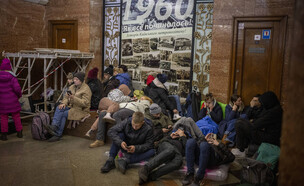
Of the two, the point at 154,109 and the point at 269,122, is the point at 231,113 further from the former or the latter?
the point at 154,109

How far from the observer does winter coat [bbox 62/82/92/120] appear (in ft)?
20.3

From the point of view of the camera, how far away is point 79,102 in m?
6.16

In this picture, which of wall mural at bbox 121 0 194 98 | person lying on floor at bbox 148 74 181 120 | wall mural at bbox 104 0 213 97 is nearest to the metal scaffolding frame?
wall mural at bbox 104 0 213 97

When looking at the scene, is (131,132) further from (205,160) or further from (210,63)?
(210,63)

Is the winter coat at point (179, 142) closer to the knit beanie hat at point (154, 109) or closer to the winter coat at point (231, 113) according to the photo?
the knit beanie hat at point (154, 109)

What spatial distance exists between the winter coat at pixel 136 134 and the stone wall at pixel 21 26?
506cm

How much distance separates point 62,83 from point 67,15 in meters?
2.04

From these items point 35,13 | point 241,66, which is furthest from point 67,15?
point 241,66

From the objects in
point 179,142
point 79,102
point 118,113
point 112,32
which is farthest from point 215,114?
point 112,32

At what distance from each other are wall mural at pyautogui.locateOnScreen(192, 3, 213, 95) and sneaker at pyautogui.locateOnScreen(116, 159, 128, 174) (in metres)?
3.53

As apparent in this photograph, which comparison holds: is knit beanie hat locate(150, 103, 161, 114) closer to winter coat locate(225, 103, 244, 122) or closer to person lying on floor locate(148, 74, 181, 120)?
person lying on floor locate(148, 74, 181, 120)

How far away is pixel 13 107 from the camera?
20.0 feet

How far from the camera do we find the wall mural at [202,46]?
286 inches

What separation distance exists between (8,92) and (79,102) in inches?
57.3
